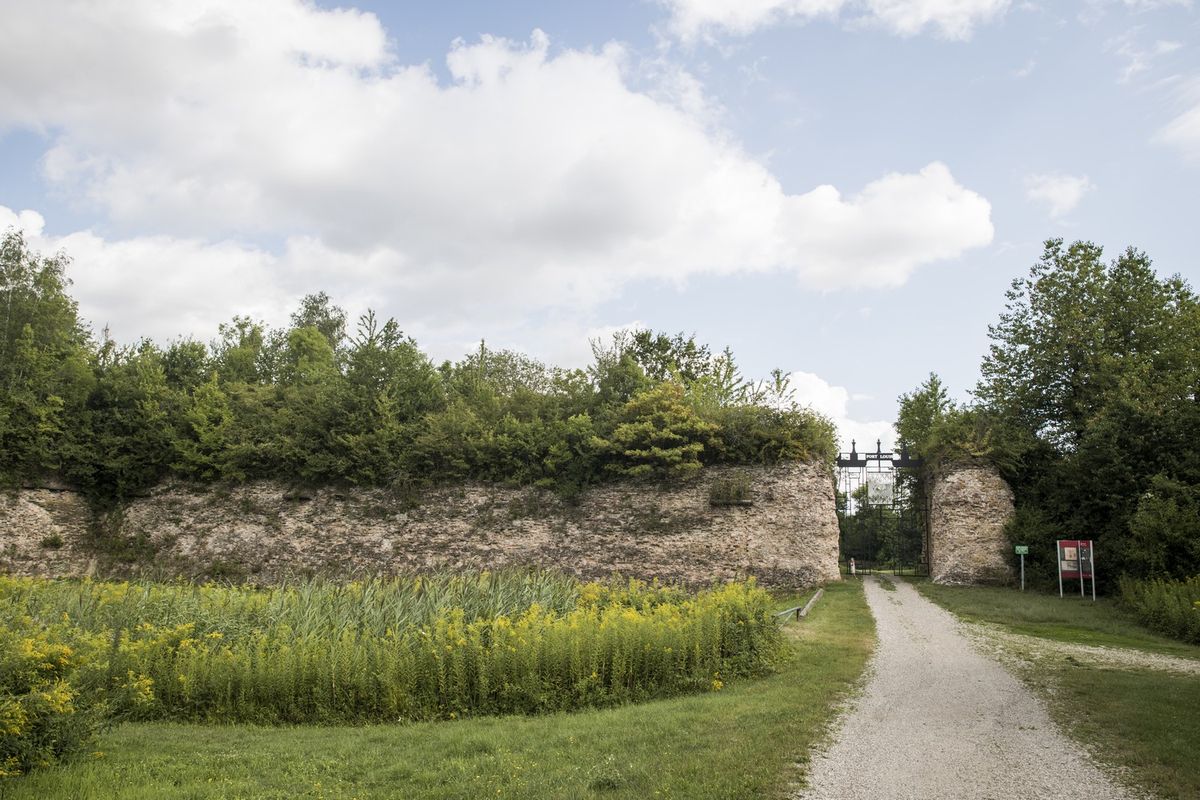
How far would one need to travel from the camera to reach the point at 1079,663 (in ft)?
36.0

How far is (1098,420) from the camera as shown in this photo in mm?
21141

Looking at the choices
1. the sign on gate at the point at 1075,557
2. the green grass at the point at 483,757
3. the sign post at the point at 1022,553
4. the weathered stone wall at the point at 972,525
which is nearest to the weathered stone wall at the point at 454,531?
the weathered stone wall at the point at 972,525

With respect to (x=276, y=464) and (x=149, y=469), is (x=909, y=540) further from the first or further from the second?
(x=149, y=469)

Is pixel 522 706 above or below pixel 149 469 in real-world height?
below

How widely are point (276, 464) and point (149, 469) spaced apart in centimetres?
495

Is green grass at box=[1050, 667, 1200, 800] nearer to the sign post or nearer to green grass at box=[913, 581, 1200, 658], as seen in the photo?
green grass at box=[913, 581, 1200, 658]

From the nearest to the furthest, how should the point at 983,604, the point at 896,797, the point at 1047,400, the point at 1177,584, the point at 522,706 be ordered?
the point at 896,797
the point at 522,706
the point at 1177,584
the point at 983,604
the point at 1047,400

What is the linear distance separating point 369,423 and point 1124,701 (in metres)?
21.8

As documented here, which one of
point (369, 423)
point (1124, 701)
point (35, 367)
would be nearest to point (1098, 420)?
point (1124, 701)

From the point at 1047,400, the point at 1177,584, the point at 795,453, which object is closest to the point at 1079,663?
the point at 1177,584

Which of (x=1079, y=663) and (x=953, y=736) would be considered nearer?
(x=953, y=736)

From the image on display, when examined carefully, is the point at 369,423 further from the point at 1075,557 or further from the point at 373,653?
the point at 1075,557

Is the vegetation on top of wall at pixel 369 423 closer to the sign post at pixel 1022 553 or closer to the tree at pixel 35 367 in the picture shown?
the tree at pixel 35 367

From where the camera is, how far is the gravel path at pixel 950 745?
579 centimetres
